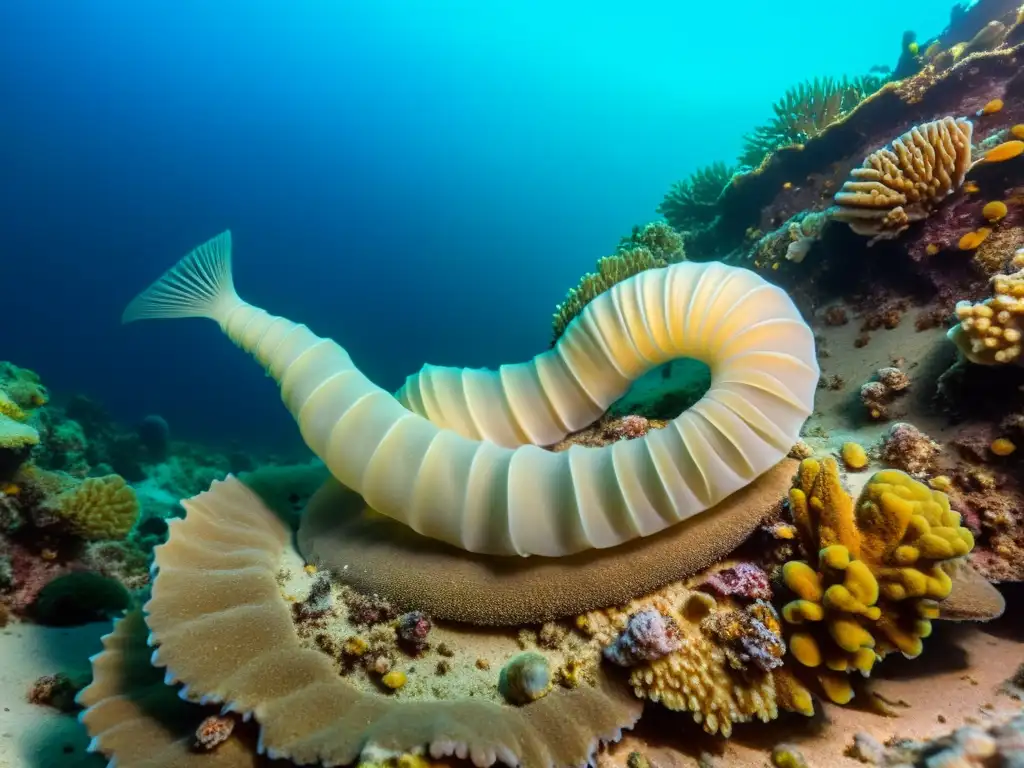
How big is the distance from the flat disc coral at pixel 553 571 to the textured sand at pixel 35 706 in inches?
91.7

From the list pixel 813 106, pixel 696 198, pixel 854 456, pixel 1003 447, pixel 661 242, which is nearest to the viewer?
pixel 1003 447

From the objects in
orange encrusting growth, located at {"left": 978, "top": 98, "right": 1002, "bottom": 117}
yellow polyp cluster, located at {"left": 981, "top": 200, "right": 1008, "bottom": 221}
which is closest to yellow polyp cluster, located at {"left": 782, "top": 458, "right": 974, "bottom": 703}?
yellow polyp cluster, located at {"left": 981, "top": 200, "right": 1008, "bottom": 221}

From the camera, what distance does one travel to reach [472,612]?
3.69 m

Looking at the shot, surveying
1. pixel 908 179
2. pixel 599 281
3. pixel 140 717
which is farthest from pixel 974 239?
pixel 140 717

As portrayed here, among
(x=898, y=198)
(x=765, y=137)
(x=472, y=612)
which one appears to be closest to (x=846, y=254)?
Result: (x=898, y=198)

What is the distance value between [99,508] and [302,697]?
192 inches

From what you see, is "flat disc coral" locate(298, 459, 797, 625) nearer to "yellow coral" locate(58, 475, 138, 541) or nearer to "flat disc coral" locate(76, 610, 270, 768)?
"flat disc coral" locate(76, 610, 270, 768)

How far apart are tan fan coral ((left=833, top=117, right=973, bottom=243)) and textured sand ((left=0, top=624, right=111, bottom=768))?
27.5 feet

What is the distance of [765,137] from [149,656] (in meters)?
13.3

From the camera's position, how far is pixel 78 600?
5.50 metres

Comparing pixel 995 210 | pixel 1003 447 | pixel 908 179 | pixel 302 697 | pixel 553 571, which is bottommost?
pixel 1003 447

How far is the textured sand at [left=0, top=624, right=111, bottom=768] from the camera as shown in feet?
12.2

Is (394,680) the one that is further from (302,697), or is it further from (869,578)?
(869,578)

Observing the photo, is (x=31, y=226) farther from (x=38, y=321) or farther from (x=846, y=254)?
(x=846, y=254)
